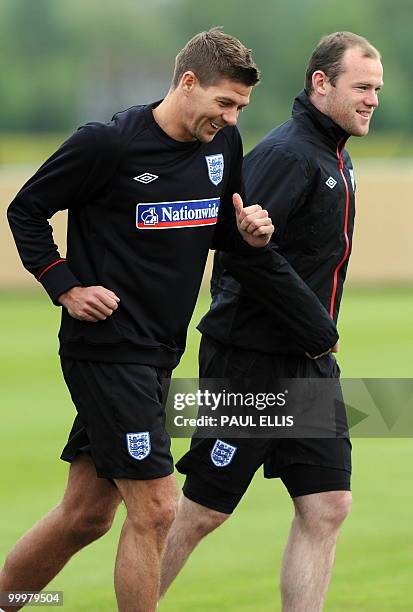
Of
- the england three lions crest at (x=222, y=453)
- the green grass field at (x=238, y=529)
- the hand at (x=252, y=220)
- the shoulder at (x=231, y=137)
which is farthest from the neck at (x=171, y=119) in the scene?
the green grass field at (x=238, y=529)

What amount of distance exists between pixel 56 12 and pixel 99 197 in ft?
306

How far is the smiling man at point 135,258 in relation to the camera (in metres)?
5.34

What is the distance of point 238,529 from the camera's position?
26.4ft

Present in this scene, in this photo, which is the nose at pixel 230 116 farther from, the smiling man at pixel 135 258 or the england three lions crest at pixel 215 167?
the england three lions crest at pixel 215 167

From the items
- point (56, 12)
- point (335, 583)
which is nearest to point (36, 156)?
point (56, 12)

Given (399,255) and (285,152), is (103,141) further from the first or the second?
(399,255)

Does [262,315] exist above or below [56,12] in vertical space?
above

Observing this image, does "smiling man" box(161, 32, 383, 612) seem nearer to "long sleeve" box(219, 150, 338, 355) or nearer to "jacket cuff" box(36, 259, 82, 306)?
"long sleeve" box(219, 150, 338, 355)

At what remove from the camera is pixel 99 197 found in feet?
17.8

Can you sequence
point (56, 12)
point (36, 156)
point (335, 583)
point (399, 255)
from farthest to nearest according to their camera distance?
point (56, 12)
point (36, 156)
point (399, 255)
point (335, 583)

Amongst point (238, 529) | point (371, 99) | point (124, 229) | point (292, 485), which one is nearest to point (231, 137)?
point (124, 229)

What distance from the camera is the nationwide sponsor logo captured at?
5.42 metres

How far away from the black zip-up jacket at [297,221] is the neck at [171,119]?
600 millimetres

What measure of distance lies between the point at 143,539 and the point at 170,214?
1175 millimetres
